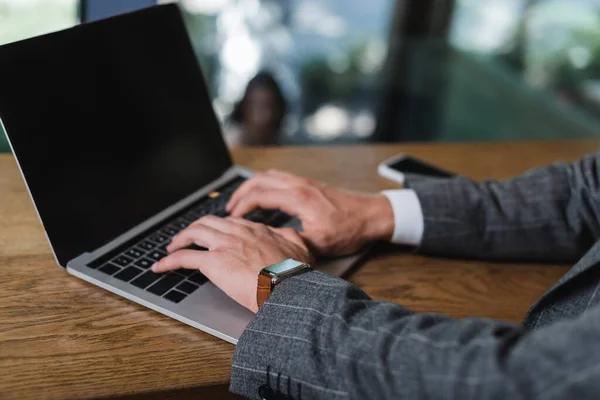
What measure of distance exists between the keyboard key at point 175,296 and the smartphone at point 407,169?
493 millimetres

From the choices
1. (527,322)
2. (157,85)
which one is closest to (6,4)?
(157,85)

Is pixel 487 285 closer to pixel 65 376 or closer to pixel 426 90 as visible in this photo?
pixel 65 376

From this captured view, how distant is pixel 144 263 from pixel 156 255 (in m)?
0.02

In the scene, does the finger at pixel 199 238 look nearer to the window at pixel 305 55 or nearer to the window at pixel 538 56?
the window at pixel 305 55

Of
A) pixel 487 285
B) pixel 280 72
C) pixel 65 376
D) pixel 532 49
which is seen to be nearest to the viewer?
pixel 65 376

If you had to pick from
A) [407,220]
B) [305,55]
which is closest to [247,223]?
[407,220]

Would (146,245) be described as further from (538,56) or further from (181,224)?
(538,56)

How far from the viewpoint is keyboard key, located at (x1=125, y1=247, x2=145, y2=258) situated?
747mm

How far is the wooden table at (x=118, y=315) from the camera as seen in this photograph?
0.58 metres

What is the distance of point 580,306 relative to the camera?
28.0 inches

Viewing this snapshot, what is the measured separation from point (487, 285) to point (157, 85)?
1.75 ft

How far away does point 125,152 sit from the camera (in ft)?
2.70

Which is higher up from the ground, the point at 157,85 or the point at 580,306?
the point at 157,85

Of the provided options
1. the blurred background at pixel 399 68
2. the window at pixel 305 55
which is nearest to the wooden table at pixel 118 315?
the blurred background at pixel 399 68
